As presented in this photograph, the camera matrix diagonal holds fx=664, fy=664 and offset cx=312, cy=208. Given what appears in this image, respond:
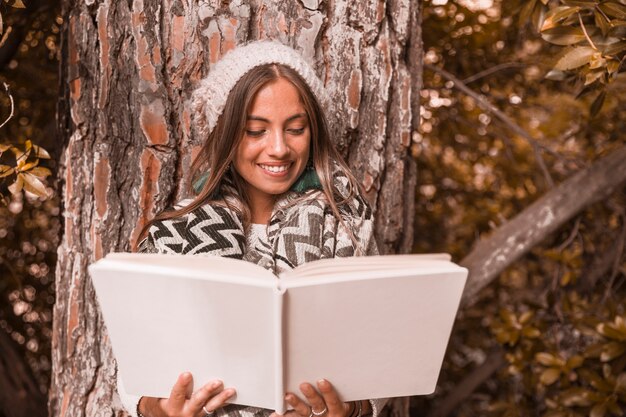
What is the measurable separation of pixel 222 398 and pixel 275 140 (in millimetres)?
564

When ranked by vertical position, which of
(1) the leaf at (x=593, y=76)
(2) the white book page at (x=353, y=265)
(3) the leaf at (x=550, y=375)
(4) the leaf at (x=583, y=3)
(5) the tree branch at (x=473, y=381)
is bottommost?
(5) the tree branch at (x=473, y=381)

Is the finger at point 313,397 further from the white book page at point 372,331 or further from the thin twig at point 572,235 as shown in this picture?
the thin twig at point 572,235

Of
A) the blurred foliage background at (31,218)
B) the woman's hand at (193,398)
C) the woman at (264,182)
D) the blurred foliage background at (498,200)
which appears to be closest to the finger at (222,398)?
the woman's hand at (193,398)

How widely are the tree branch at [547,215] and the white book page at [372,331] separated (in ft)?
3.52

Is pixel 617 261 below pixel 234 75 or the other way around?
below

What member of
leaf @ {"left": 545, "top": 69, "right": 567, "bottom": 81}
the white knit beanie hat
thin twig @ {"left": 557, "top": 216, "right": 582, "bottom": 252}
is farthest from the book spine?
thin twig @ {"left": 557, "top": 216, "right": 582, "bottom": 252}

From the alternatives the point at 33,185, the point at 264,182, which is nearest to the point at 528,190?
the point at 264,182

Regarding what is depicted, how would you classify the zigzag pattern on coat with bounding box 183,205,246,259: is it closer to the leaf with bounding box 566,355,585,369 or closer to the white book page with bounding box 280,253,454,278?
the white book page with bounding box 280,253,454,278

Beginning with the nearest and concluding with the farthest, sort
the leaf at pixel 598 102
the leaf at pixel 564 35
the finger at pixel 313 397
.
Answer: the finger at pixel 313 397
the leaf at pixel 564 35
the leaf at pixel 598 102

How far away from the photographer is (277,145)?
1.48 metres

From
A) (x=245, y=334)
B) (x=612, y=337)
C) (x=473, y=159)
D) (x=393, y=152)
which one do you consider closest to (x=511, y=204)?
(x=473, y=159)

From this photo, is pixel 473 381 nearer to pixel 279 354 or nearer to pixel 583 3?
pixel 583 3

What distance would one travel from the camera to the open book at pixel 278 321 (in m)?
1.15

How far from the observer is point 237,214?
158cm
